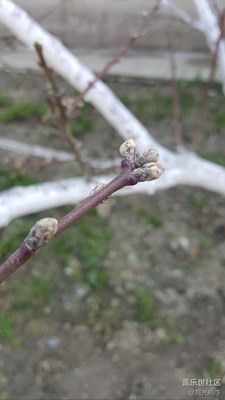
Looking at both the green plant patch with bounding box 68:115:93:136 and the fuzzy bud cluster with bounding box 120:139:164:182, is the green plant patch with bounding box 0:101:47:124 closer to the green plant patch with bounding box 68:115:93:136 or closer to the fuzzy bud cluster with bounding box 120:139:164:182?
the green plant patch with bounding box 68:115:93:136

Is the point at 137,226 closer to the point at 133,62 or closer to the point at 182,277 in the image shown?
the point at 182,277

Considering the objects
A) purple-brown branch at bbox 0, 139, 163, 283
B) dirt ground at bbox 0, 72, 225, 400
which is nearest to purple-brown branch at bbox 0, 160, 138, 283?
purple-brown branch at bbox 0, 139, 163, 283

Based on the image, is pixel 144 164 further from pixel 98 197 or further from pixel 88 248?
pixel 88 248

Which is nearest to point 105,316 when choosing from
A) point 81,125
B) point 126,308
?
point 126,308

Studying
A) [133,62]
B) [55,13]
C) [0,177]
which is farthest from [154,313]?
[55,13]

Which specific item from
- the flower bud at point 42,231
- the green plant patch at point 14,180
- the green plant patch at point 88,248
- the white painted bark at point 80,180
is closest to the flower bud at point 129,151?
the flower bud at point 42,231

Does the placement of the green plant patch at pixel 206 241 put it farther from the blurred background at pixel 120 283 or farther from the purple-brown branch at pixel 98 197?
the purple-brown branch at pixel 98 197
